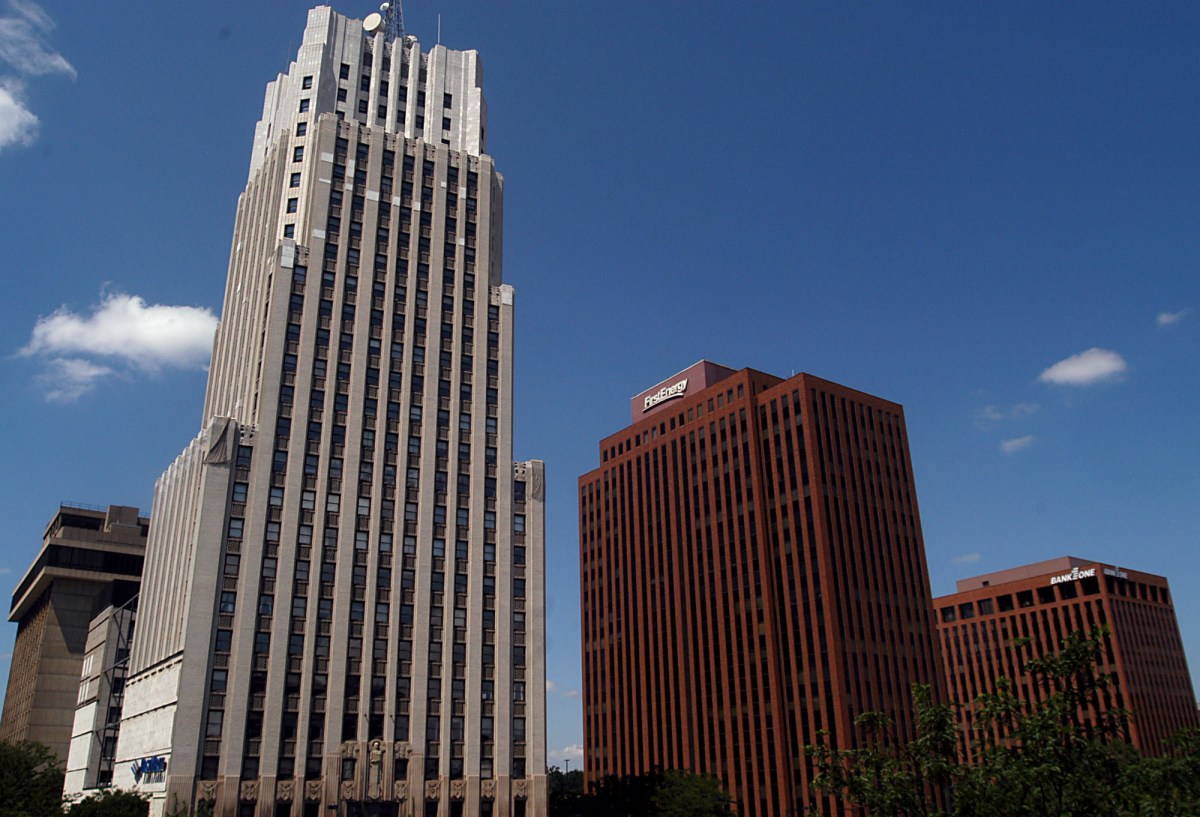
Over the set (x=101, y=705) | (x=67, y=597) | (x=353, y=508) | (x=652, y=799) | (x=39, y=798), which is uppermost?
(x=67, y=597)

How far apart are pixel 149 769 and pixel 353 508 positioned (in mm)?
28589

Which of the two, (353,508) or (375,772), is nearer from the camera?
(375,772)

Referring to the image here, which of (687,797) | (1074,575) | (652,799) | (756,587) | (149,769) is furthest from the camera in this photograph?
(1074,575)

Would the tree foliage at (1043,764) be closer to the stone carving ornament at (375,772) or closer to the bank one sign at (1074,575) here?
the stone carving ornament at (375,772)

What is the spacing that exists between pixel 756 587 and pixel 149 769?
3431 inches

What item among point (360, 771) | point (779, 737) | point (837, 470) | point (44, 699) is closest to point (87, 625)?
point (44, 699)

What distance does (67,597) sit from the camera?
169625mm

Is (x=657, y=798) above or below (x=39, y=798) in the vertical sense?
below

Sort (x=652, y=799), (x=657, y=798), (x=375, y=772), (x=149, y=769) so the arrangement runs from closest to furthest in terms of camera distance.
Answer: (x=149, y=769)
(x=375, y=772)
(x=657, y=798)
(x=652, y=799)

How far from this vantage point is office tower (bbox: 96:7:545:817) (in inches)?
3196

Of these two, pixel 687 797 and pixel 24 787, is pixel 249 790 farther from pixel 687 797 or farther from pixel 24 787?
pixel 687 797

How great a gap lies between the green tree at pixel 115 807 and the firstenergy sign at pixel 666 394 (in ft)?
366

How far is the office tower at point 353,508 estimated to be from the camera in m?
81.2

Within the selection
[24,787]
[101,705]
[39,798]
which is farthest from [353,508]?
[101,705]
